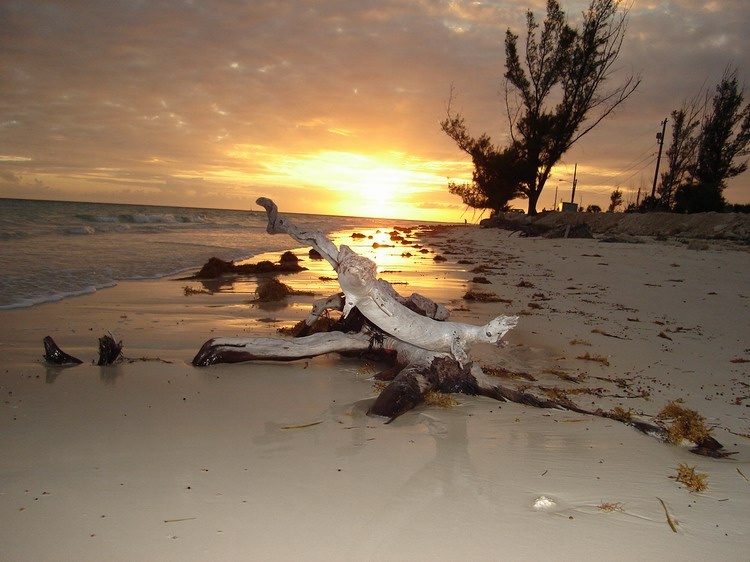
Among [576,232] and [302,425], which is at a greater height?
[576,232]

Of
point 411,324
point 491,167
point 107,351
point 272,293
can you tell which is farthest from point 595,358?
point 491,167

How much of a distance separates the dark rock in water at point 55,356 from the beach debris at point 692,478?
4.80 m

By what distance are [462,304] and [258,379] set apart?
4.42 meters

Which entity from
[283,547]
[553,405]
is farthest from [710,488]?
[283,547]

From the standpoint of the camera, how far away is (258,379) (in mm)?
4168

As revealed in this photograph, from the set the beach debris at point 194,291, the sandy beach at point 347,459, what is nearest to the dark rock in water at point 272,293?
the beach debris at point 194,291

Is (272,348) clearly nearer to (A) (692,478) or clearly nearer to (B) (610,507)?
(B) (610,507)

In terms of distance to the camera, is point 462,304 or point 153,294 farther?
point 153,294

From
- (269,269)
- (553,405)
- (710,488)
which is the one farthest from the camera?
(269,269)

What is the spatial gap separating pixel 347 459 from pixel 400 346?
1.66 m

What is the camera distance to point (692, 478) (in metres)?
2.54

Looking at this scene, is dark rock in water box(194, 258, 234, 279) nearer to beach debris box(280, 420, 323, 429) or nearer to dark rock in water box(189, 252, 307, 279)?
dark rock in water box(189, 252, 307, 279)

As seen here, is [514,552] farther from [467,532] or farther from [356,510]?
[356,510]

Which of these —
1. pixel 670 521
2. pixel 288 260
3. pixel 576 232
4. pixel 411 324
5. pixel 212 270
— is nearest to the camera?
pixel 670 521
